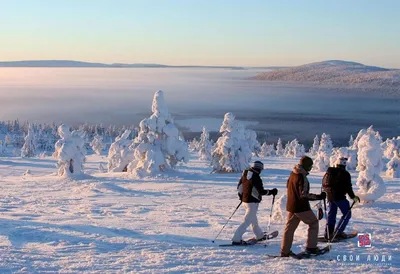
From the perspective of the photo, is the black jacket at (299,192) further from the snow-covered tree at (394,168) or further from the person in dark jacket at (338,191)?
the snow-covered tree at (394,168)

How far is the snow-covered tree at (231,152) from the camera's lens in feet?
111

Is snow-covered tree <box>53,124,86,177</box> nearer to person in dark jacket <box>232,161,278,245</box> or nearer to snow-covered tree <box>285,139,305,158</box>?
person in dark jacket <box>232,161,278,245</box>

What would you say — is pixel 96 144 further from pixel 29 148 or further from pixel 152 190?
pixel 152 190

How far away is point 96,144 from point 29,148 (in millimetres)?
26060

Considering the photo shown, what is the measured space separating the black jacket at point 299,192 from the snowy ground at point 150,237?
103 cm

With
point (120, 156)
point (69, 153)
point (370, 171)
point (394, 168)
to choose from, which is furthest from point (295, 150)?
point (370, 171)

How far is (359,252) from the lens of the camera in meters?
9.25

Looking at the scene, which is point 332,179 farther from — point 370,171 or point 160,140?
point 160,140

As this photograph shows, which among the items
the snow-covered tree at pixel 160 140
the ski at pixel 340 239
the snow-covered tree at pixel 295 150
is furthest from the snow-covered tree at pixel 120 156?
the snow-covered tree at pixel 295 150

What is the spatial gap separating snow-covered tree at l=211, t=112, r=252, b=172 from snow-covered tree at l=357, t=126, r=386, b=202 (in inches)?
670

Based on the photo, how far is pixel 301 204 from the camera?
337 inches

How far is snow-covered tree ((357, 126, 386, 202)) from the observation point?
16.0 meters

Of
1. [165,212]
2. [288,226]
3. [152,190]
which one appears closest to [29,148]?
[152,190]

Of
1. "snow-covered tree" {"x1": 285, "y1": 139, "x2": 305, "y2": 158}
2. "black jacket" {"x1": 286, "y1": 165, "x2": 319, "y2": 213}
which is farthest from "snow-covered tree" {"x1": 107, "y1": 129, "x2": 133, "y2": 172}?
"snow-covered tree" {"x1": 285, "y1": 139, "x2": 305, "y2": 158}
